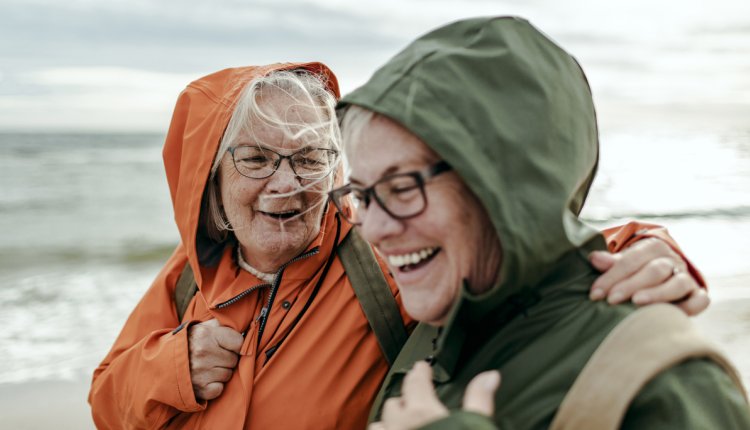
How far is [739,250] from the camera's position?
922cm

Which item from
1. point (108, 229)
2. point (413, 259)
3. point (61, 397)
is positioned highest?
point (108, 229)

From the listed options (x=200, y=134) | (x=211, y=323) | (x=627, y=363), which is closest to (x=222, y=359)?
(x=211, y=323)

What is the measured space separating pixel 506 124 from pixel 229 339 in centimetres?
137

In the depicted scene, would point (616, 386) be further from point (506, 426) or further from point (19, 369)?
point (19, 369)

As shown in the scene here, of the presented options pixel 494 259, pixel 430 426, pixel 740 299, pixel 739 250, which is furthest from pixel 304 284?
pixel 739 250

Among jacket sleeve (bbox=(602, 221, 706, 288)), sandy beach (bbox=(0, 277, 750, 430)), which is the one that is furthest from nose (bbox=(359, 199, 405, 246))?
sandy beach (bbox=(0, 277, 750, 430))

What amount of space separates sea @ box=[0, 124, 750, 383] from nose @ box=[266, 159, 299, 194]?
149 inches

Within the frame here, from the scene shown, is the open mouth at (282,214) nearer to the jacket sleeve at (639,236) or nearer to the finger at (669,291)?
the jacket sleeve at (639,236)

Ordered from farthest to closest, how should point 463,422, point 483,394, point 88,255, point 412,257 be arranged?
point 88,255
point 412,257
point 483,394
point 463,422

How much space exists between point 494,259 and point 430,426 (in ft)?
1.49

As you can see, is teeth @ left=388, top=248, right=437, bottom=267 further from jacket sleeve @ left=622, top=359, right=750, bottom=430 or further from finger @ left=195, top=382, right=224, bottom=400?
finger @ left=195, top=382, right=224, bottom=400

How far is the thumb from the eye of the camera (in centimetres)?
161

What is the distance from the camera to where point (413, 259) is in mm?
1654

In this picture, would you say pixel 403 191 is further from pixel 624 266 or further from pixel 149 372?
pixel 149 372
